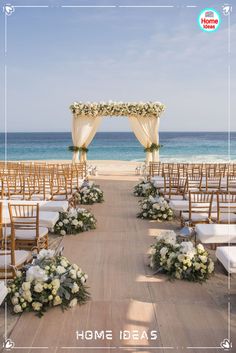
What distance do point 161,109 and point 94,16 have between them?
7.03 meters

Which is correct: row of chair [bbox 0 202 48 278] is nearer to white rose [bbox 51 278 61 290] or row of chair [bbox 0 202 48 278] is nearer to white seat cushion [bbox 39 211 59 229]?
white seat cushion [bbox 39 211 59 229]

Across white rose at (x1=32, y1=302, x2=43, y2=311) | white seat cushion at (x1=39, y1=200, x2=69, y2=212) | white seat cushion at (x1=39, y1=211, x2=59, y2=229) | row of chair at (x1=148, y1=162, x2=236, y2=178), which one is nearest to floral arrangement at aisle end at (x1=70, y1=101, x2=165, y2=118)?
row of chair at (x1=148, y1=162, x2=236, y2=178)

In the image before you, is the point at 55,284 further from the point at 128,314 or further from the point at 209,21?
the point at 209,21

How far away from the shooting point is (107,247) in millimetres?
5734

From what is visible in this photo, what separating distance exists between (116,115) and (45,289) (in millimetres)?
11162

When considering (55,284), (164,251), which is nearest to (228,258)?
(164,251)

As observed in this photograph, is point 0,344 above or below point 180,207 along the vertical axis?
below

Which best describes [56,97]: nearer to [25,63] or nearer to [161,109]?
[25,63]

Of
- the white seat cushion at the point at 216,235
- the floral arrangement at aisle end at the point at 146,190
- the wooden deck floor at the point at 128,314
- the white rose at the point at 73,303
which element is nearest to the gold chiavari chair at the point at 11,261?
the wooden deck floor at the point at 128,314

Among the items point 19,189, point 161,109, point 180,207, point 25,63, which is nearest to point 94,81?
point 25,63

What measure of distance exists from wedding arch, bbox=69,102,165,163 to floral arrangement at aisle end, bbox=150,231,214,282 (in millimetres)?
10021

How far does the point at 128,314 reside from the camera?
11.8ft

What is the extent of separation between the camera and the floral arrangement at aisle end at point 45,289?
12.0 feet

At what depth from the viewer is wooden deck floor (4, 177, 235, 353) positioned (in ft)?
10.3
